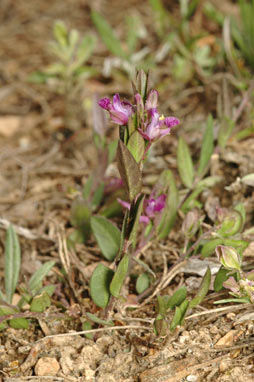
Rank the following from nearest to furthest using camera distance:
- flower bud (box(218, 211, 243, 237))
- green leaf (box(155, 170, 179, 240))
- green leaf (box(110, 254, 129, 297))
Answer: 1. green leaf (box(110, 254, 129, 297))
2. flower bud (box(218, 211, 243, 237))
3. green leaf (box(155, 170, 179, 240))

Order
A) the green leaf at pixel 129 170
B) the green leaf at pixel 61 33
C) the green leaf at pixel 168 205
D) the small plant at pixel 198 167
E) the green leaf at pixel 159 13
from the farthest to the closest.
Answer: the green leaf at pixel 159 13 < the green leaf at pixel 61 33 < the small plant at pixel 198 167 < the green leaf at pixel 168 205 < the green leaf at pixel 129 170

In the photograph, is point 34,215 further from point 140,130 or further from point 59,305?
point 140,130

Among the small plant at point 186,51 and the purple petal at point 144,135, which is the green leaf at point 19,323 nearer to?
the purple petal at point 144,135

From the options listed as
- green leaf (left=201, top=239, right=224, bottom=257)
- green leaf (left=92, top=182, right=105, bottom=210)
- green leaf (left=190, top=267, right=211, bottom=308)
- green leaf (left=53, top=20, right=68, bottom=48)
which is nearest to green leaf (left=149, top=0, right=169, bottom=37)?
green leaf (left=53, top=20, right=68, bottom=48)

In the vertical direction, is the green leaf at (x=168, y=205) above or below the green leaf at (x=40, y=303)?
above

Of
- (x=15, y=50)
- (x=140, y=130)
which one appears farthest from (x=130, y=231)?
(x=15, y=50)

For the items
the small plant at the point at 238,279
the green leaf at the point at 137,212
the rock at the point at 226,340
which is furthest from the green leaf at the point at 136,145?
the rock at the point at 226,340

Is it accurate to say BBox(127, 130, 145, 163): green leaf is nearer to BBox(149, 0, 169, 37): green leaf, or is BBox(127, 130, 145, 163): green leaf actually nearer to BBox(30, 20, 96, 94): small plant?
BBox(30, 20, 96, 94): small plant

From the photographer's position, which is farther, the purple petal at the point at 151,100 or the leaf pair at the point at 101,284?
the leaf pair at the point at 101,284
